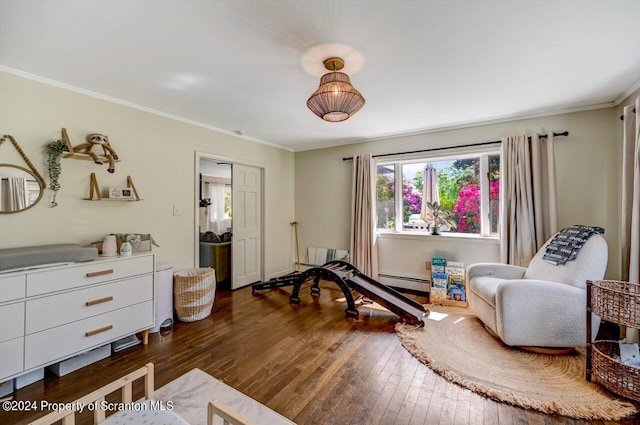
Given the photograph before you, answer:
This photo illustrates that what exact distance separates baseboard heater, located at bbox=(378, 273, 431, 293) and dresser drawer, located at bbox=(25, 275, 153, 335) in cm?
314

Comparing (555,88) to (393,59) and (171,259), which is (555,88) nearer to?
(393,59)

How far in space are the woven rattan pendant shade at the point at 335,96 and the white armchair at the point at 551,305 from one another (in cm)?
200

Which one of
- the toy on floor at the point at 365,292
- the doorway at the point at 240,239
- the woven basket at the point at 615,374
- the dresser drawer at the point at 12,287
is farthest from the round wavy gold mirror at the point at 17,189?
the woven basket at the point at 615,374

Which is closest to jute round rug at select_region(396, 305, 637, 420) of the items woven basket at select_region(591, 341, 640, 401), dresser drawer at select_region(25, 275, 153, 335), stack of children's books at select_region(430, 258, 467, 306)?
woven basket at select_region(591, 341, 640, 401)

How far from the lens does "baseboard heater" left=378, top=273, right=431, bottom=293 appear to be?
388 cm

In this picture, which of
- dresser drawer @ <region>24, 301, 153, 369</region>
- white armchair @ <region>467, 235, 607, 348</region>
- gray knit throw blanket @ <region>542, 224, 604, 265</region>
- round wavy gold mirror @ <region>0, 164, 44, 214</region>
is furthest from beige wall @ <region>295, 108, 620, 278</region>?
round wavy gold mirror @ <region>0, 164, 44, 214</region>

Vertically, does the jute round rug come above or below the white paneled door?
below

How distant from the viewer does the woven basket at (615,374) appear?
5.44 feet

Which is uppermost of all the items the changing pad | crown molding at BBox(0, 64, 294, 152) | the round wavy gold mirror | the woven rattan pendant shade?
crown molding at BBox(0, 64, 294, 152)

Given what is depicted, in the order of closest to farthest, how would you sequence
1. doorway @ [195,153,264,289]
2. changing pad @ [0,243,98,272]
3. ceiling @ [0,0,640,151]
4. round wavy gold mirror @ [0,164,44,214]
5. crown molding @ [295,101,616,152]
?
ceiling @ [0,0,640,151] < changing pad @ [0,243,98,272] < round wavy gold mirror @ [0,164,44,214] < crown molding @ [295,101,616,152] < doorway @ [195,153,264,289]

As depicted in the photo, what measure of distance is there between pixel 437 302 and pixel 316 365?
2007mm

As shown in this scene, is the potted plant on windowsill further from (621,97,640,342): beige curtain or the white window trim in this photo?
(621,97,640,342): beige curtain

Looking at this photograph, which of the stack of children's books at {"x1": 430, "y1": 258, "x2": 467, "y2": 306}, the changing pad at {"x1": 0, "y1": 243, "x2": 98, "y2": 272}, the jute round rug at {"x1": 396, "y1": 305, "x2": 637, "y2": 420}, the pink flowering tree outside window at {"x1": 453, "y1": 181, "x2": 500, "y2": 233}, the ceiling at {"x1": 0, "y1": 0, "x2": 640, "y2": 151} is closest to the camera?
the ceiling at {"x1": 0, "y1": 0, "x2": 640, "y2": 151}

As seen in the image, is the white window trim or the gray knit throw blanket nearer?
the gray knit throw blanket
